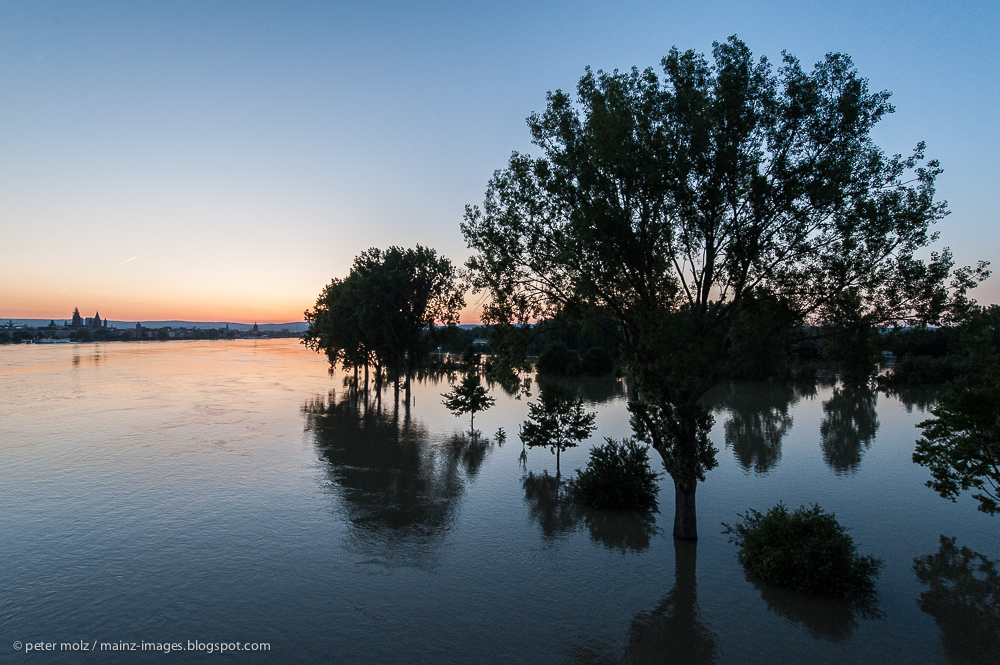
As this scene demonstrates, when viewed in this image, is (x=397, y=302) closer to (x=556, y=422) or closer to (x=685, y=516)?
(x=556, y=422)

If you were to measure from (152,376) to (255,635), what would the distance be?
73902 millimetres

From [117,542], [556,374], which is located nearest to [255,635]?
[117,542]

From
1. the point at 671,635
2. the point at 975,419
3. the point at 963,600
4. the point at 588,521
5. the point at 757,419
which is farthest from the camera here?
the point at 757,419

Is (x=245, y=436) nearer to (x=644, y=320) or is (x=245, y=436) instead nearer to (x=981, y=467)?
(x=644, y=320)

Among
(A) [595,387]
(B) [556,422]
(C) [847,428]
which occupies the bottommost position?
(C) [847,428]

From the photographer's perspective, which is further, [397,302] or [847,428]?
[397,302]

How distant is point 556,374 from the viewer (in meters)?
79.6

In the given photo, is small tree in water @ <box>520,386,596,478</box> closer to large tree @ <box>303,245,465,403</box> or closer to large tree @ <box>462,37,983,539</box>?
large tree @ <box>462,37,983,539</box>

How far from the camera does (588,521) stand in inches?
717

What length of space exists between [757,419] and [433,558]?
35179 mm

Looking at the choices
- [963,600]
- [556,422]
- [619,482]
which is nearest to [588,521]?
[619,482]

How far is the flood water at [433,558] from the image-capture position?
10.8 m

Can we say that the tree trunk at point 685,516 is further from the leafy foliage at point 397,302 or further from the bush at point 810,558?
the leafy foliage at point 397,302

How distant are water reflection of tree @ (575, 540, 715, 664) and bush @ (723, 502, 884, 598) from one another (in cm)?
202
